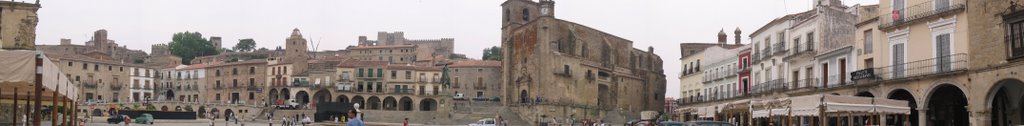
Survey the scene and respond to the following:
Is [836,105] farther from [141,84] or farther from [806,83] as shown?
[141,84]

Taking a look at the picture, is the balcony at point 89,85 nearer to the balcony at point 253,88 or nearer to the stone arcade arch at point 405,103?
the balcony at point 253,88

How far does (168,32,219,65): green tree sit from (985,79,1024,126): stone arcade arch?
142 m

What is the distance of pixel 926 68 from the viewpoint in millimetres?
36969

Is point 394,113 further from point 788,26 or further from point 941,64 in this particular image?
point 941,64

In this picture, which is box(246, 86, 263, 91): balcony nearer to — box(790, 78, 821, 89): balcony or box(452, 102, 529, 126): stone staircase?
box(452, 102, 529, 126): stone staircase

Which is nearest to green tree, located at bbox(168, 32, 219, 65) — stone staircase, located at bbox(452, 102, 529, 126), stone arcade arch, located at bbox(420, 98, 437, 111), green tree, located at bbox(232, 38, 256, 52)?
green tree, located at bbox(232, 38, 256, 52)

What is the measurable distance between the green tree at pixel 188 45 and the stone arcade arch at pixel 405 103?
59790 millimetres

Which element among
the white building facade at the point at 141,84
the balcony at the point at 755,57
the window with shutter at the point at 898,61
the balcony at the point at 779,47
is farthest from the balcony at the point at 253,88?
the window with shutter at the point at 898,61

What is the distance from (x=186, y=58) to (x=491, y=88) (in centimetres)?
6491

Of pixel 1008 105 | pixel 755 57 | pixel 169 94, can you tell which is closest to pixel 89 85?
pixel 169 94

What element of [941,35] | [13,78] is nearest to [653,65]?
[941,35]

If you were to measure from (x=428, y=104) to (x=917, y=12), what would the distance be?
82.8 metres

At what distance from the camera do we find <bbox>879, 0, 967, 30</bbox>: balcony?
3544 cm

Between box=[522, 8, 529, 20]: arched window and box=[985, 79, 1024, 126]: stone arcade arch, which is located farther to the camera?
box=[522, 8, 529, 20]: arched window
